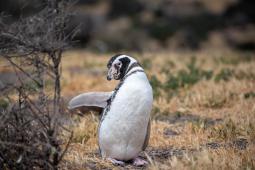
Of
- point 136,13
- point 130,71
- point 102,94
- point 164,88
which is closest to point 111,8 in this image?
point 136,13

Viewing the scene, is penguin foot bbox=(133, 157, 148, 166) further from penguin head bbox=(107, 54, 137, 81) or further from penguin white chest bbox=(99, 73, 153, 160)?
penguin head bbox=(107, 54, 137, 81)

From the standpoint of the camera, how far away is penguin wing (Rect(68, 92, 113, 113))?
9.26 m

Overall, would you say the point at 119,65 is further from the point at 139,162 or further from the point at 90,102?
the point at 90,102

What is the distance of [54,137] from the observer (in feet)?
21.5

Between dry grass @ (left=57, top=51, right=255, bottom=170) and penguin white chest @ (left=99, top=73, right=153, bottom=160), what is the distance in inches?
7.3

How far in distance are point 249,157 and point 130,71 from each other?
153cm

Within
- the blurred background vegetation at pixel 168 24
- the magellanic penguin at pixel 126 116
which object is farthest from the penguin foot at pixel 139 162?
the blurred background vegetation at pixel 168 24

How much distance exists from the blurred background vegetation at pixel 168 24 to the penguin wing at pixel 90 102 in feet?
51.2

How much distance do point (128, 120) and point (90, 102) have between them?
2.35 m

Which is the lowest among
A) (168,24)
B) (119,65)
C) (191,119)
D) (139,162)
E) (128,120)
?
(139,162)

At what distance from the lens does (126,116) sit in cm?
722

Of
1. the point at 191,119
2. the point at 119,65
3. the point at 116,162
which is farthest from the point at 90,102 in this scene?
the point at 116,162

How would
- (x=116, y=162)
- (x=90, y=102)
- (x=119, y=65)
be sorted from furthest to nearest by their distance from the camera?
(x=90, y=102)
(x=119, y=65)
(x=116, y=162)

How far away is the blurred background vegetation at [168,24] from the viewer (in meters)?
26.7
